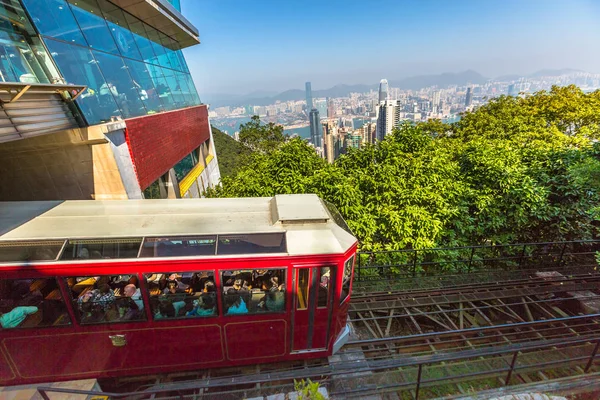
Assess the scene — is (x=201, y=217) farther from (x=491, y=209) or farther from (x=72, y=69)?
(x=491, y=209)

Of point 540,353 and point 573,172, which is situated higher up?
point 573,172

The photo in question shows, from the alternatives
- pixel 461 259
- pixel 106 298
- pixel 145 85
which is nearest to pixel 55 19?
pixel 145 85

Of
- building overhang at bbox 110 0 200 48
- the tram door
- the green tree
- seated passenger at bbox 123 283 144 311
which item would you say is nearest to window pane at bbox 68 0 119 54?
building overhang at bbox 110 0 200 48

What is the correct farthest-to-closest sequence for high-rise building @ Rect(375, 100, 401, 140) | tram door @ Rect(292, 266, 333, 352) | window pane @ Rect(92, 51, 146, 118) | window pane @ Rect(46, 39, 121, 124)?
high-rise building @ Rect(375, 100, 401, 140), window pane @ Rect(92, 51, 146, 118), window pane @ Rect(46, 39, 121, 124), tram door @ Rect(292, 266, 333, 352)

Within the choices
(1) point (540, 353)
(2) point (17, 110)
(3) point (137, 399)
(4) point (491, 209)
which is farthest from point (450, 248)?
(2) point (17, 110)

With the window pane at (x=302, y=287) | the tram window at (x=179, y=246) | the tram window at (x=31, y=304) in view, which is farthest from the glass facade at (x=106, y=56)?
the window pane at (x=302, y=287)

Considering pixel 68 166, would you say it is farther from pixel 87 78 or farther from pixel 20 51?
pixel 20 51

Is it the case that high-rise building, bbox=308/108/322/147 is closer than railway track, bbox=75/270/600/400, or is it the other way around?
railway track, bbox=75/270/600/400

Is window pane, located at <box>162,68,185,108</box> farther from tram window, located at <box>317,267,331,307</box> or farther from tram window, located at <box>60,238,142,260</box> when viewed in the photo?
tram window, located at <box>317,267,331,307</box>
